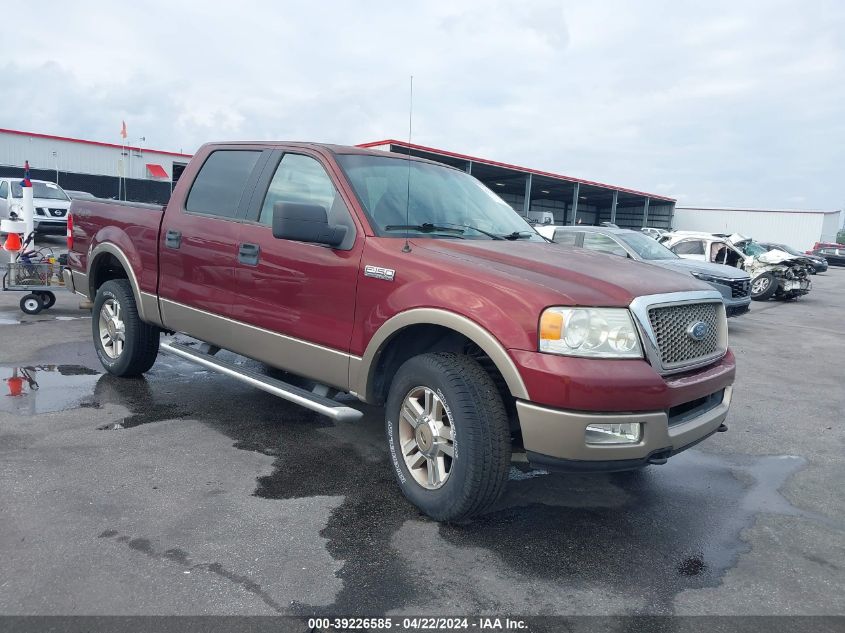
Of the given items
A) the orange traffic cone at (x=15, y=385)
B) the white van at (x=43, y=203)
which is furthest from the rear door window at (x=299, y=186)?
the white van at (x=43, y=203)

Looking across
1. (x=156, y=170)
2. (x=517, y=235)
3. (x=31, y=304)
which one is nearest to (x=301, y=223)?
(x=517, y=235)

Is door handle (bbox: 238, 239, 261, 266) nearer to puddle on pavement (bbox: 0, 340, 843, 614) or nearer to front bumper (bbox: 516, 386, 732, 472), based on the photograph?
puddle on pavement (bbox: 0, 340, 843, 614)

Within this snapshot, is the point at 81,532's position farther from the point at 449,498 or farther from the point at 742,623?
the point at 742,623

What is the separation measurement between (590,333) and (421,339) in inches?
39.8

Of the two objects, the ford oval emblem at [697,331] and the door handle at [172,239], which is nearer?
the ford oval emblem at [697,331]

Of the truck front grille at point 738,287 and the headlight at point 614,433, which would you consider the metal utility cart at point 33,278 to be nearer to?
the headlight at point 614,433

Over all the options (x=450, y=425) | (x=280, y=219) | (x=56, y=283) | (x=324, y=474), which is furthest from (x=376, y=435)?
(x=56, y=283)

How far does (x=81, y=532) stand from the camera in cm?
302

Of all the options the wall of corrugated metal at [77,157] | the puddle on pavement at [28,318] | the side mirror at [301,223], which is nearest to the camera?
the side mirror at [301,223]

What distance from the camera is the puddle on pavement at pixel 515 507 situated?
9.48 ft

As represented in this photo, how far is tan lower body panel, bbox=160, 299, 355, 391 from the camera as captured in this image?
12.3 ft

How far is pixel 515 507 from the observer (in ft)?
11.8

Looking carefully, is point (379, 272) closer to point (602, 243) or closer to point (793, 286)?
point (602, 243)

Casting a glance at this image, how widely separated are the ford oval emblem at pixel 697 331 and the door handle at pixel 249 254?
2.57 m
